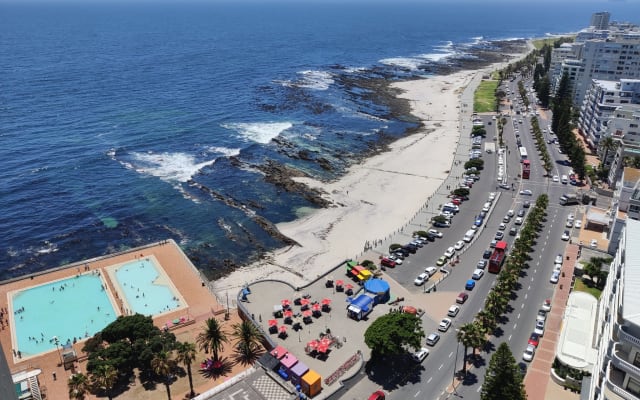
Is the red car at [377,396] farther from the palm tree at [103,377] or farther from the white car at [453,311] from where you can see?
the palm tree at [103,377]

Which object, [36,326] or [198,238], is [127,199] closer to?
[198,238]

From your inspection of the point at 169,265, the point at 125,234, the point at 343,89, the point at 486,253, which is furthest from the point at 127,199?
the point at 343,89

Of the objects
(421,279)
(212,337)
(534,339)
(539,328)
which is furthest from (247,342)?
(539,328)

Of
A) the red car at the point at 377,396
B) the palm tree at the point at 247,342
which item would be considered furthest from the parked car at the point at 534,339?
the palm tree at the point at 247,342

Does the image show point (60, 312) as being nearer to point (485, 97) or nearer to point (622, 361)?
point (622, 361)

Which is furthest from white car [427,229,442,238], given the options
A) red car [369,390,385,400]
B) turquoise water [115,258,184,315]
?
turquoise water [115,258,184,315]

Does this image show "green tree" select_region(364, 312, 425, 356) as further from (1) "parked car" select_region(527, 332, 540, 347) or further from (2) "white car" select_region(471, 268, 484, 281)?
(2) "white car" select_region(471, 268, 484, 281)
